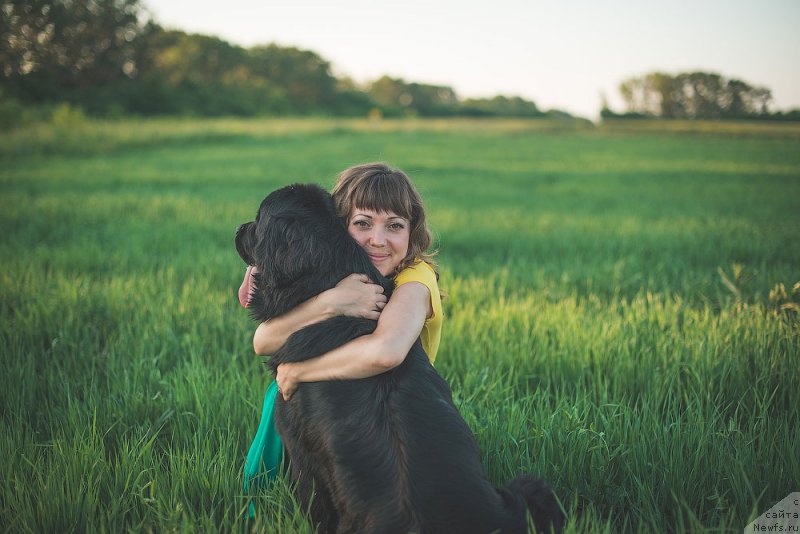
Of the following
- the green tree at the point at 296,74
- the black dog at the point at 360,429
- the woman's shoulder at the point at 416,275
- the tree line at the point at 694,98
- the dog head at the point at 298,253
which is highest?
the green tree at the point at 296,74

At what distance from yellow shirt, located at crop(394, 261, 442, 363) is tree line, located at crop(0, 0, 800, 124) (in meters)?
→ 14.5

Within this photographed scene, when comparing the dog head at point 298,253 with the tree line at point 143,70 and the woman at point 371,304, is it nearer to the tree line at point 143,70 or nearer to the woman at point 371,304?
the woman at point 371,304

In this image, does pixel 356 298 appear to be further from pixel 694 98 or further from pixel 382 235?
pixel 694 98

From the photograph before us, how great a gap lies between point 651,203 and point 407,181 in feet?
30.6

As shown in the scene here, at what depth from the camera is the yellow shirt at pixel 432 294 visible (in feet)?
6.72

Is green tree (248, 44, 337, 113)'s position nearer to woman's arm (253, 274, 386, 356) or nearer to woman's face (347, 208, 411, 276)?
woman's face (347, 208, 411, 276)

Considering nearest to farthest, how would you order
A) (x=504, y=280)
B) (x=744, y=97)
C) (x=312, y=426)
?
(x=312, y=426)
(x=504, y=280)
(x=744, y=97)

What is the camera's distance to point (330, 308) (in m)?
1.77

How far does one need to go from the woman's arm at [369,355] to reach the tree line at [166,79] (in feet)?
48.8

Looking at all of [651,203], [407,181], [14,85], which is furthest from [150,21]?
[407,181]

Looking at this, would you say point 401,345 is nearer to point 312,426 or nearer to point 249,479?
point 312,426

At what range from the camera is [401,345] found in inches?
63.4

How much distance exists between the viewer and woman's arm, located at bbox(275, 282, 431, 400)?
61.7 inches

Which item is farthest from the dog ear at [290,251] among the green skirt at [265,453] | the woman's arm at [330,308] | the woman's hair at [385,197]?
the green skirt at [265,453]
